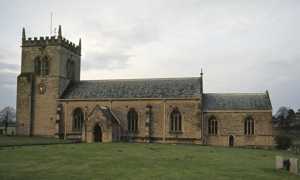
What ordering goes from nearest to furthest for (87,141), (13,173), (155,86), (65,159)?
(13,173), (65,159), (87,141), (155,86)

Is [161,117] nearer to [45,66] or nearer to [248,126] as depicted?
[248,126]

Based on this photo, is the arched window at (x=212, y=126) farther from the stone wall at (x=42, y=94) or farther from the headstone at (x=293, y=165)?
the headstone at (x=293, y=165)

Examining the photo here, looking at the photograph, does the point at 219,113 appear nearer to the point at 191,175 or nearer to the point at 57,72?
the point at 57,72

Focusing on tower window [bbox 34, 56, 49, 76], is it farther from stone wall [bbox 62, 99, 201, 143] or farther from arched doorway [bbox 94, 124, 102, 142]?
arched doorway [bbox 94, 124, 102, 142]

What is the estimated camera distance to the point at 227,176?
21188 millimetres

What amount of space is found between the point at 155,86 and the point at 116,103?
21.1 ft

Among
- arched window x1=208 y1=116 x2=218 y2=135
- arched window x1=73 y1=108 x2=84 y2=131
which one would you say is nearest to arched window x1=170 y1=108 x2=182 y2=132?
arched window x1=208 y1=116 x2=218 y2=135

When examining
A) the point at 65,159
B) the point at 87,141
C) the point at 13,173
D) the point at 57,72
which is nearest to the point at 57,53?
the point at 57,72

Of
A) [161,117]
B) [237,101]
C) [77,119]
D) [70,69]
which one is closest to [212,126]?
[237,101]

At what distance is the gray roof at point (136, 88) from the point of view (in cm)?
5353

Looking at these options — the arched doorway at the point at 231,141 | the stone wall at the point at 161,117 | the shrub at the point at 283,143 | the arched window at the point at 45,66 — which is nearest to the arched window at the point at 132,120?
the stone wall at the point at 161,117

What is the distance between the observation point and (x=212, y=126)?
171 ft

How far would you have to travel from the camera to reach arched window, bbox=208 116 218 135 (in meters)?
52.0

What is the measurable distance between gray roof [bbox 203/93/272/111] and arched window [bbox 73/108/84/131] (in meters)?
18.9
